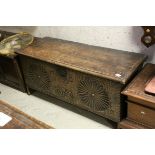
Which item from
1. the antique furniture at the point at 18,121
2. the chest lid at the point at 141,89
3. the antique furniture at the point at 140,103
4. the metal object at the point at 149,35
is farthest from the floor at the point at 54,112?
the metal object at the point at 149,35

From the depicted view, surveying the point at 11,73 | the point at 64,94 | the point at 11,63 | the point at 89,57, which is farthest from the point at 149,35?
the point at 11,73

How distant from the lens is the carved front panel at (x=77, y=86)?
1.68m

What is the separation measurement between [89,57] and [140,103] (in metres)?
0.58

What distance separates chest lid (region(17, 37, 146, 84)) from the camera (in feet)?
5.42

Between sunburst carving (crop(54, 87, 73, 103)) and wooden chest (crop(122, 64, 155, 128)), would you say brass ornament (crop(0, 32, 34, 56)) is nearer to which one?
sunburst carving (crop(54, 87, 73, 103))

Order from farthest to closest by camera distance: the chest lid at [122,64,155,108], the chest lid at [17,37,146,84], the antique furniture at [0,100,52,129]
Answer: the chest lid at [17,37,146,84]
the chest lid at [122,64,155,108]
the antique furniture at [0,100,52,129]

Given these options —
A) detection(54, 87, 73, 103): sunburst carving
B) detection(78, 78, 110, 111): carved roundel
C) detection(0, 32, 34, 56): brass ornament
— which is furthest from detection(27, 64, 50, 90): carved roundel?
detection(78, 78, 110, 111): carved roundel

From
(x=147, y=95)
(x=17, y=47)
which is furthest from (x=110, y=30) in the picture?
(x=17, y=47)

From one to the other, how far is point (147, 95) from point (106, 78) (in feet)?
0.96

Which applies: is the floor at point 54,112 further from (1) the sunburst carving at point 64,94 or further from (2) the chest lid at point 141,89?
(2) the chest lid at point 141,89

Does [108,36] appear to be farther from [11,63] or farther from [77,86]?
[11,63]

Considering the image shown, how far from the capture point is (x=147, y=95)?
4.91 ft

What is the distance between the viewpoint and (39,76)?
2.13 m

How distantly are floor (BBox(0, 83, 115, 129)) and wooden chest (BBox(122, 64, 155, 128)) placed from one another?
0.31 metres
